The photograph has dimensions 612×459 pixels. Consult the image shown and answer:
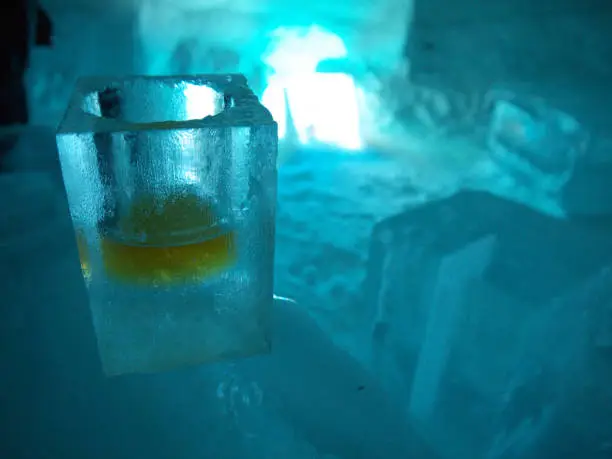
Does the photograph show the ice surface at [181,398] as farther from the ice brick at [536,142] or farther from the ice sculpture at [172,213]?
the ice brick at [536,142]

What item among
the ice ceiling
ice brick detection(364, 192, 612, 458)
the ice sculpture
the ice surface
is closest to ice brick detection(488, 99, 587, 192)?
the ice ceiling

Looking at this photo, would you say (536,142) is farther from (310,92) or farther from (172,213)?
(172,213)

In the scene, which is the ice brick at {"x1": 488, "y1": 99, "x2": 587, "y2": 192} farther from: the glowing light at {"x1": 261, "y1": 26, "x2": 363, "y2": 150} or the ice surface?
the ice surface

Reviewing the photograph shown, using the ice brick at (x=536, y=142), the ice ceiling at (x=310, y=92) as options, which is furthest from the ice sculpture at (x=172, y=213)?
the ice ceiling at (x=310, y=92)

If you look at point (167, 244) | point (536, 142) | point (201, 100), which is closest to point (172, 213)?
point (167, 244)

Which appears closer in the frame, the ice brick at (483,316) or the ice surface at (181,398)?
the ice surface at (181,398)

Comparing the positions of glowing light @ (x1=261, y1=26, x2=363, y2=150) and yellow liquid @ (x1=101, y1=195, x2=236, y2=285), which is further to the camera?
glowing light @ (x1=261, y1=26, x2=363, y2=150)

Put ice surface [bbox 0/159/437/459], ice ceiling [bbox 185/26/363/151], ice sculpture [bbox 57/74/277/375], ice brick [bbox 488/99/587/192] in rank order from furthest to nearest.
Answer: ice ceiling [bbox 185/26/363/151] < ice brick [bbox 488/99/587/192] < ice surface [bbox 0/159/437/459] < ice sculpture [bbox 57/74/277/375]

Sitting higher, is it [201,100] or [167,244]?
[201,100]
